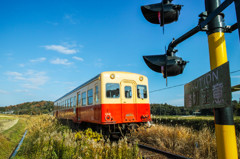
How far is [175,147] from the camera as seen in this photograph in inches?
276

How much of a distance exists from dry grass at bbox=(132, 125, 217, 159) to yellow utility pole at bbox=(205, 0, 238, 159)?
3.90 m

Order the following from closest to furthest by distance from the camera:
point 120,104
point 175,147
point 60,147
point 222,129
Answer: point 222,129 < point 60,147 < point 175,147 < point 120,104

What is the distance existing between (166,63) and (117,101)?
6238 mm

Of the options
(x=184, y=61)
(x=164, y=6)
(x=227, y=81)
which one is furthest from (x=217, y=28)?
(x=227, y=81)

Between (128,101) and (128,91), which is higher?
(128,91)

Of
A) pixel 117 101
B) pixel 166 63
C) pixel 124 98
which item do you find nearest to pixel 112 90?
pixel 117 101

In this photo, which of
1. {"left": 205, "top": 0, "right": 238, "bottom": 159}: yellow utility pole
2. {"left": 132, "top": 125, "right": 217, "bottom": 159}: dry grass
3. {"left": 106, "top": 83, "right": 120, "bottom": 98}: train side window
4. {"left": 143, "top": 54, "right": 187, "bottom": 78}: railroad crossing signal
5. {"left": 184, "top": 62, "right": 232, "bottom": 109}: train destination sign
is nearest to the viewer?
{"left": 184, "top": 62, "right": 232, "bottom": 109}: train destination sign

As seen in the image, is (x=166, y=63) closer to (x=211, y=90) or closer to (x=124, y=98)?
(x=211, y=90)

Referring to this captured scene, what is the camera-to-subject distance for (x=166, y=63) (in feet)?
8.91

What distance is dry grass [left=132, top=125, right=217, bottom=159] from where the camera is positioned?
19.5 ft

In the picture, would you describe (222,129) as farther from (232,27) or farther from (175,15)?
(175,15)

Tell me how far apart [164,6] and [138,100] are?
7003 millimetres

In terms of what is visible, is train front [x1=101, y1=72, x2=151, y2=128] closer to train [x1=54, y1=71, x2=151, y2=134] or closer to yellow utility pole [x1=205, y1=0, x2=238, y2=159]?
train [x1=54, y1=71, x2=151, y2=134]

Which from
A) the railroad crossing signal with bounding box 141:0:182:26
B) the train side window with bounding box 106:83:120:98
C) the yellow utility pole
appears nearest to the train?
the train side window with bounding box 106:83:120:98
